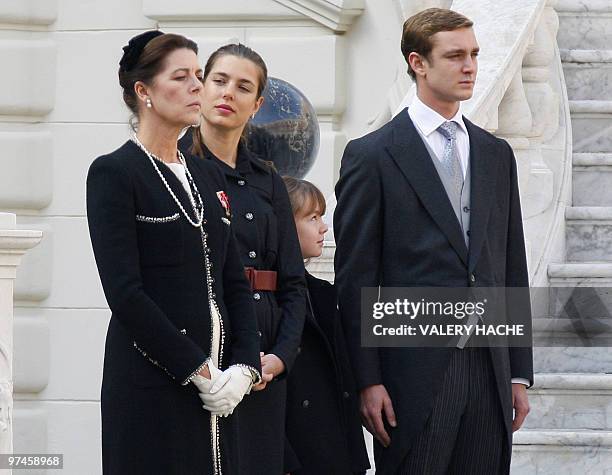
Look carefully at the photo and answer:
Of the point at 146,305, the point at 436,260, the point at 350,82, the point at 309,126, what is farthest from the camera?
the point at 350,82

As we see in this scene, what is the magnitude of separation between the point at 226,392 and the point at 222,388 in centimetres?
1

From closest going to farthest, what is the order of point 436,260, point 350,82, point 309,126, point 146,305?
point 146,305 < point 436,260 < point 309,126 < point 350,82

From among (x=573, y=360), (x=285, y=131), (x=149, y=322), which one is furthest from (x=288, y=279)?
(x=573, y=360)

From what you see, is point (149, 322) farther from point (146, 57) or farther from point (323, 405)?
point (323, 405)

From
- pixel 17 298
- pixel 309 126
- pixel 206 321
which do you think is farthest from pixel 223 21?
pixel 206 321

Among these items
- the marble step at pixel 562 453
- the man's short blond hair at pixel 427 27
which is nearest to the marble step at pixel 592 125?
the marble step at pixel 562 453

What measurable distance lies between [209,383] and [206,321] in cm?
15

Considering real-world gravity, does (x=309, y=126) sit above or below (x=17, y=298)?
above

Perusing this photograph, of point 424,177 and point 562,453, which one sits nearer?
point 424,177

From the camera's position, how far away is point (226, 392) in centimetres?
386

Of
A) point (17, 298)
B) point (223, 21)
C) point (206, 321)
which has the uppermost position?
point (223, 21)

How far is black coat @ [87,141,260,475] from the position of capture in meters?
3.79

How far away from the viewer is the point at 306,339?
447cm

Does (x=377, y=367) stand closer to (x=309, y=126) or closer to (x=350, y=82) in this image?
(x=309, y=126)
